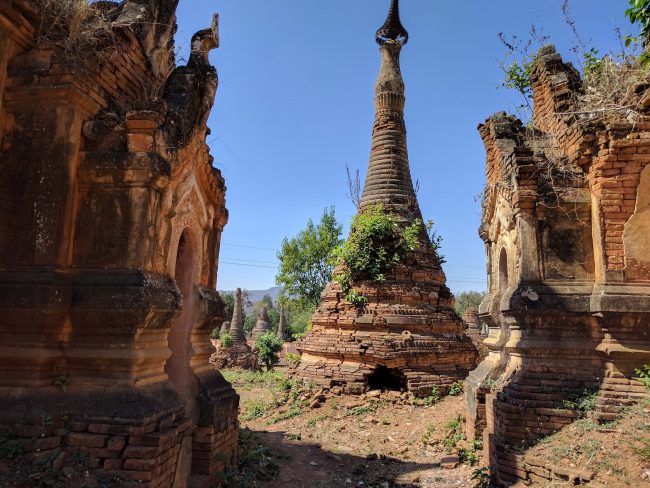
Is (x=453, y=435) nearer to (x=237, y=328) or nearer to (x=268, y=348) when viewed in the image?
(x=268, y=348)

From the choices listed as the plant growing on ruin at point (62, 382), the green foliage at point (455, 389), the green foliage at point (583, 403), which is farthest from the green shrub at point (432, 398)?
the plant growing on ruin at point (62, 382)

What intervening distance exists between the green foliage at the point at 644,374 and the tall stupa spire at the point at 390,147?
954 centimetres

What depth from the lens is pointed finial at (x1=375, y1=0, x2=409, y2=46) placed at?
1770 centimetres

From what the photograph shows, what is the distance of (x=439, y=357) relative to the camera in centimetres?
1366

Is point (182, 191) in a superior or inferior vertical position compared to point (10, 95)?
inferior

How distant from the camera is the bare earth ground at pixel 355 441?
789cm

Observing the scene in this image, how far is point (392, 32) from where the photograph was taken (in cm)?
1781

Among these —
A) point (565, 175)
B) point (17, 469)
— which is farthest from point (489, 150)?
point (17, 469)

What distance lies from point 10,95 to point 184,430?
140 inches

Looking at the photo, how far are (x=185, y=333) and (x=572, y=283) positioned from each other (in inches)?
198

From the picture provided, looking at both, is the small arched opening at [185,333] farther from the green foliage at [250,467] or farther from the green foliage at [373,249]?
the green foliage at [373,249]

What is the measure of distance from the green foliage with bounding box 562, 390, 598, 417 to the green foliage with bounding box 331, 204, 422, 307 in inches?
306

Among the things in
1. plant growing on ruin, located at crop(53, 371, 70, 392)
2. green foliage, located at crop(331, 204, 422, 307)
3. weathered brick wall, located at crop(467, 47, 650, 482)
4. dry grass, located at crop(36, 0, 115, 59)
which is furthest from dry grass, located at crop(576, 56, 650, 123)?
green foliage, located at crop(331, 204, 422, 307)

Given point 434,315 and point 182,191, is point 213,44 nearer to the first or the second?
point 182,191
